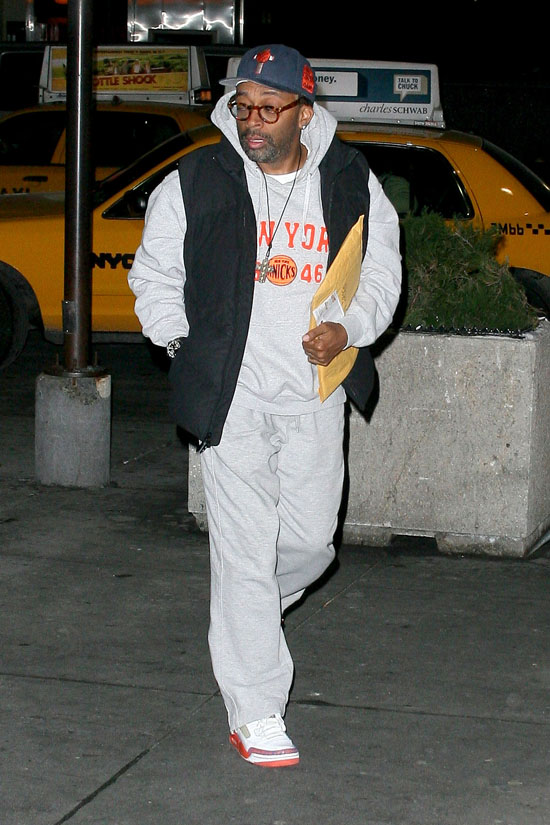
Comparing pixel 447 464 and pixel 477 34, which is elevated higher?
pixel 477 34

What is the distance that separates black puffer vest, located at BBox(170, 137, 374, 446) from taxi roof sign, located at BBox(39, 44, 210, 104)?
9.72 metres

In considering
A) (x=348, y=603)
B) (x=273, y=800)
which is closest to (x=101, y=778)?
(x=273, y=800)

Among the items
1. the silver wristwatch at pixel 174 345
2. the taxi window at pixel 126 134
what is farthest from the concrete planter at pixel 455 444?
the taxi window at pixel 126 134

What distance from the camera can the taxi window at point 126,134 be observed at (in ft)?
40.1

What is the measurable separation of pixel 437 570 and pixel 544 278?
412 cm

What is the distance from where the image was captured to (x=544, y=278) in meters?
9.48

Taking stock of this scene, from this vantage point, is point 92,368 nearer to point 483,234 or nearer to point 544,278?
point 483,234

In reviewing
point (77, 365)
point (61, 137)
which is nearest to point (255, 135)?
point (77, 365)

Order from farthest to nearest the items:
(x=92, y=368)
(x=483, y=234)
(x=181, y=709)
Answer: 1. (x=92, y=368)
2. (x=483, y=234)
3. (x=181, y=709)

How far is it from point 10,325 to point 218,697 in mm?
5397

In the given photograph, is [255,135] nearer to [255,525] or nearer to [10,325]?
[255,525]

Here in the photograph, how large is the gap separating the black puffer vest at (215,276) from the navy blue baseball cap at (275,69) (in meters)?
0.21

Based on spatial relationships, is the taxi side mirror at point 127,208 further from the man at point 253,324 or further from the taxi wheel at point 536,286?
the man at point 253,324

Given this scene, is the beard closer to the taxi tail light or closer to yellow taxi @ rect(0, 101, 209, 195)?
yellow taxi @ rect(0, 101, 209, 195)
